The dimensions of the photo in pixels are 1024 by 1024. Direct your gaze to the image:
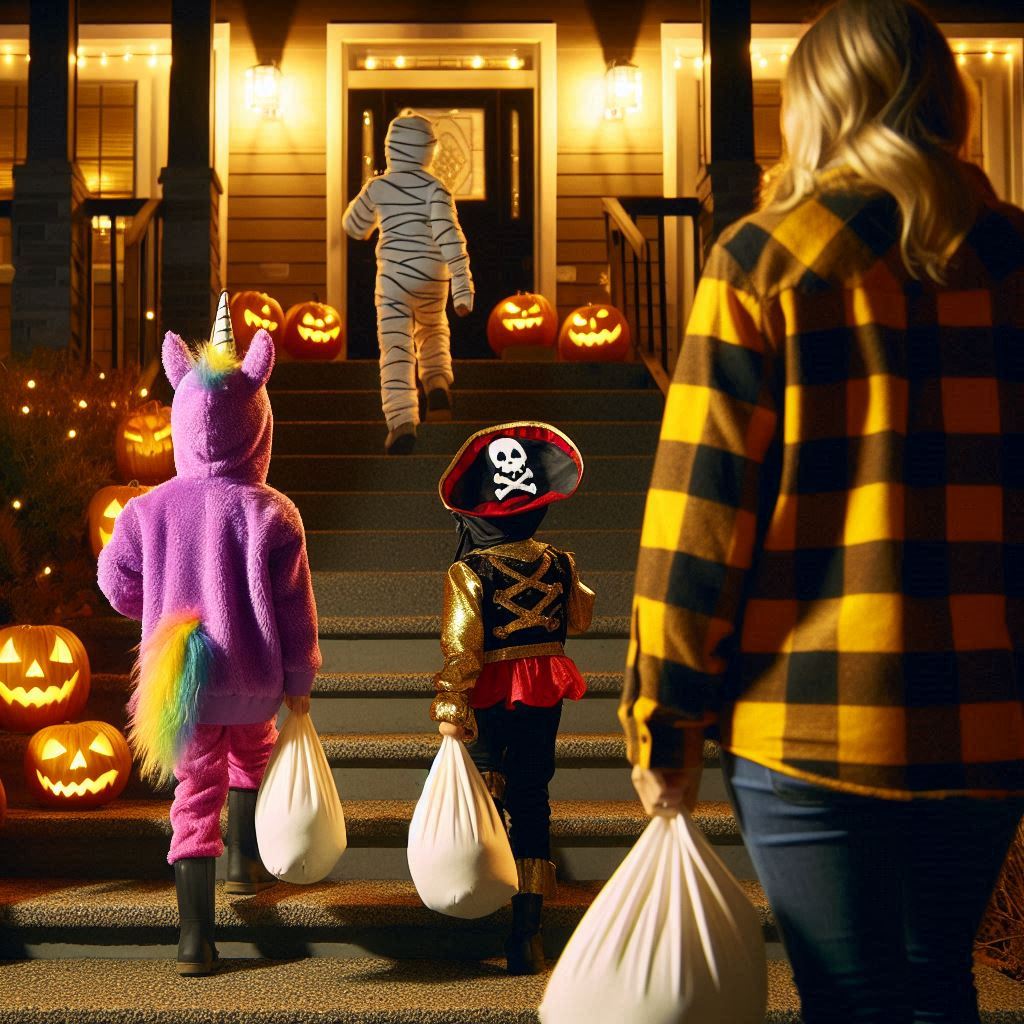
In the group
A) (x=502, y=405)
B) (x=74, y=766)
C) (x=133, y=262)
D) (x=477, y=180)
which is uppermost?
(x=477, y=180)

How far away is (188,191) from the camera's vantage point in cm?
732

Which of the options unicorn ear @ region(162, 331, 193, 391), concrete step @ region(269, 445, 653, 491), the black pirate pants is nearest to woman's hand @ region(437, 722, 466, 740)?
the black pirate pants

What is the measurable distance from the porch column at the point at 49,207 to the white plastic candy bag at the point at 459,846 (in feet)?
15.5

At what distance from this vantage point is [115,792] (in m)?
4.23

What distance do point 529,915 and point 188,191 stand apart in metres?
5.18

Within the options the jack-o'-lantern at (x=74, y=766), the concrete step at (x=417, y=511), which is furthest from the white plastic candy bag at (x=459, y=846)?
the concrete step at (x=417, y=511)

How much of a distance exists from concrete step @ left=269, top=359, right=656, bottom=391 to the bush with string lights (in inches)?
71.9

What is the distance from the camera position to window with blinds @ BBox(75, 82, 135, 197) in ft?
A: 31.0

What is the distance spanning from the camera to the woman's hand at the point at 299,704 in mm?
3396

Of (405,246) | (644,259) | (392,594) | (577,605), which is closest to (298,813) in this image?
(577,605)

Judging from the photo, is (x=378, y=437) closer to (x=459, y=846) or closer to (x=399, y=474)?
(x=399, y=474)

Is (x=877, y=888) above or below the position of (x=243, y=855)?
above

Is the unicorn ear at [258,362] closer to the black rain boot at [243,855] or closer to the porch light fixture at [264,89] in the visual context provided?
the black rain boot at [243,855]

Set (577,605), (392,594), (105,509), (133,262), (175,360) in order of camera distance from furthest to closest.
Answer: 1. (133,262)
2. (105,509)
3. (392,594)
4. (175,360)
5. (577,605)
